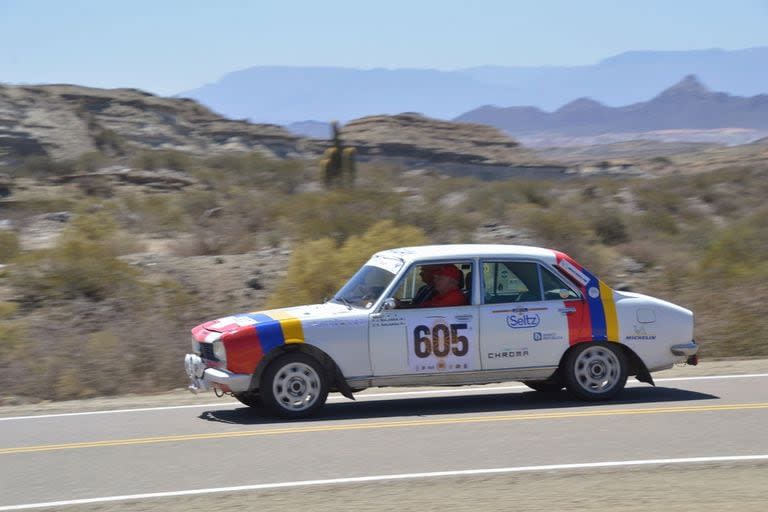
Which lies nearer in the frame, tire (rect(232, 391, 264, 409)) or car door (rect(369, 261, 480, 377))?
car door (rect(369, 261, 480, 377))

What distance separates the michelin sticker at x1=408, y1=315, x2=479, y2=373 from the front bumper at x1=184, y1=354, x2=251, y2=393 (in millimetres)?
1636

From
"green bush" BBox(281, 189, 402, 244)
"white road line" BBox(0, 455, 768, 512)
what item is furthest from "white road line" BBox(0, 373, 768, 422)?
"green bush" BBox(281, 189, 402, 244)

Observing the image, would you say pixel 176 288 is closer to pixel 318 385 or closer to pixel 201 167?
pixel 318 385

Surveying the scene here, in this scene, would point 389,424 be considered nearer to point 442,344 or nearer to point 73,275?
point 442,344

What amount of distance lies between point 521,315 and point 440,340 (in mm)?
879

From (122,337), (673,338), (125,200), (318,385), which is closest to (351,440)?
(318,385)

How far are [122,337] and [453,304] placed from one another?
20.7 ft

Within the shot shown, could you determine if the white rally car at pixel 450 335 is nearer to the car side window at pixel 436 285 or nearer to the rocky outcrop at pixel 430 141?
the car side window at pixel 436 285

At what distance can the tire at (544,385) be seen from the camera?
480 inches

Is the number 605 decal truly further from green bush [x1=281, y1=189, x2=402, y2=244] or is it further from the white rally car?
green bush [x1=281, y1=189, x2=402, y2=244]

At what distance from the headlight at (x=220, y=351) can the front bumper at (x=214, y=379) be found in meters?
0.12

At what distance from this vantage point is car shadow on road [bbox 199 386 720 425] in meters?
11.4

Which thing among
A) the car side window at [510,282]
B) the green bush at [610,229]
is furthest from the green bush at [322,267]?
the green bush at [610,229]

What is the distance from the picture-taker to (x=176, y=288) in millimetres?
20812
